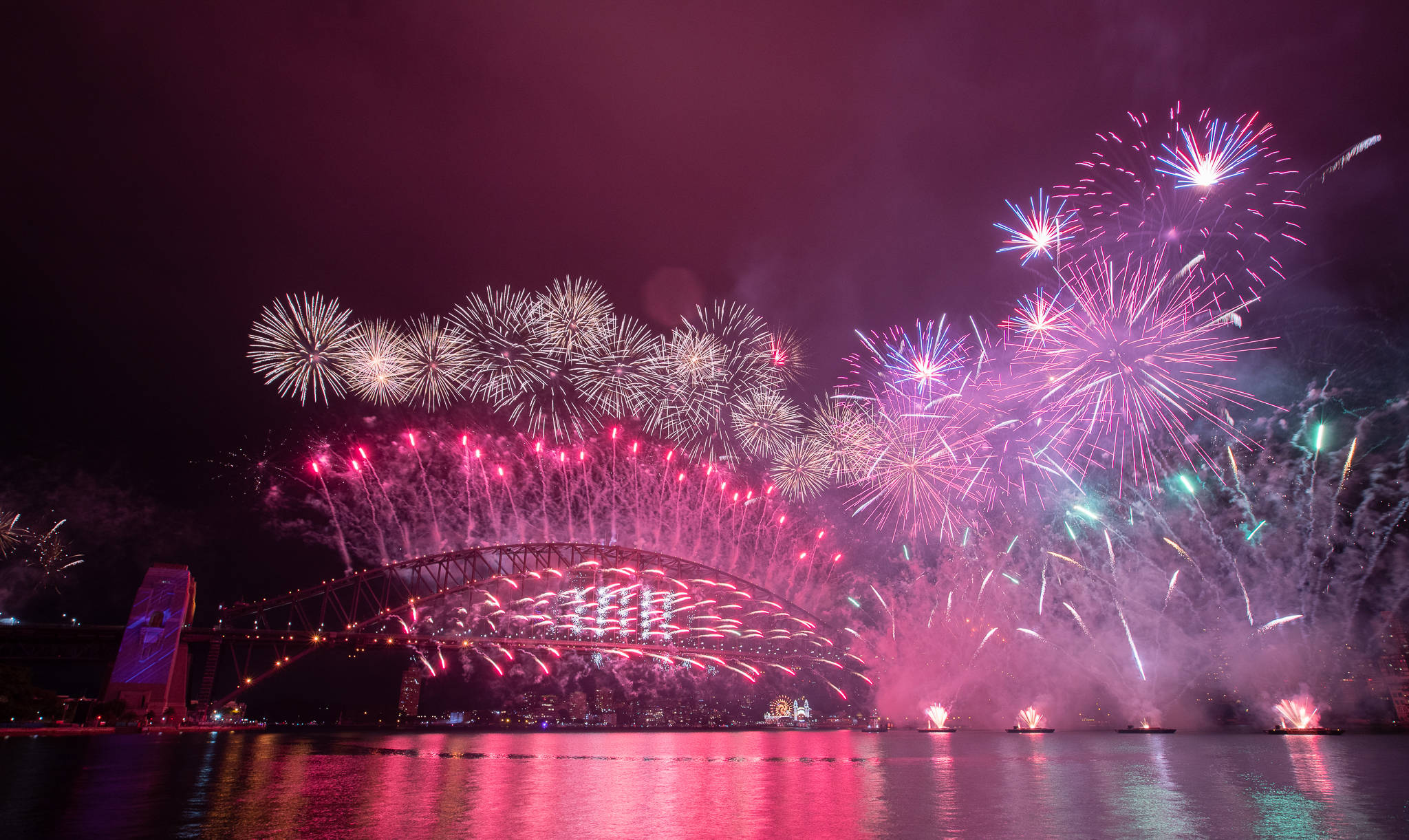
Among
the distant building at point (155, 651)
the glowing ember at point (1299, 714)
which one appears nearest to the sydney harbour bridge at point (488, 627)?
the distant building at point (155, 651)

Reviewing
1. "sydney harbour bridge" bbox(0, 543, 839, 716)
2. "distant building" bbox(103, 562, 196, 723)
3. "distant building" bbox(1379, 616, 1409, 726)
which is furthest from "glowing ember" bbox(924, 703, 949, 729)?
"distant building" bbox(103, 562, 196, 723)

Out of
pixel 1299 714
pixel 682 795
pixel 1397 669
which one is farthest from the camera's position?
pixel 1397 669

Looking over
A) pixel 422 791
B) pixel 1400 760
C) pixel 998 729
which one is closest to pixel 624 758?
pixel 422 791

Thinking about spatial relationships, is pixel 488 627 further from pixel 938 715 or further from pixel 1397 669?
pixel 1397 669

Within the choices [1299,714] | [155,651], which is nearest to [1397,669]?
[1299,714]

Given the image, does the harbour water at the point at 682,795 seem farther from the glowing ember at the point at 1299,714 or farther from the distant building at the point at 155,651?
the glowing ember at the point at 1299,714

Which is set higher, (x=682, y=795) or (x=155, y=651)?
(x=155, y=651)

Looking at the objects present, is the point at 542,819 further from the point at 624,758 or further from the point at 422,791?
the point at 624,758
